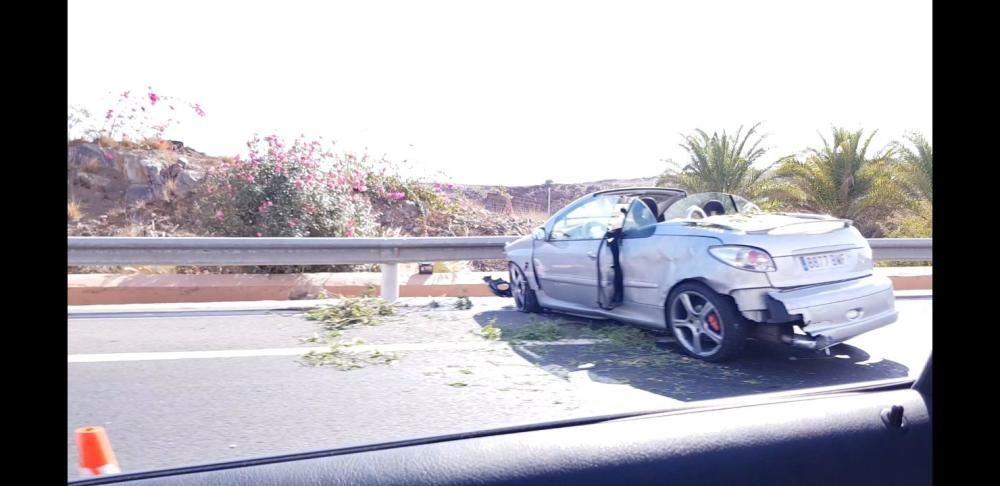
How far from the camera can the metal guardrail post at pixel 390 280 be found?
8.55 metres

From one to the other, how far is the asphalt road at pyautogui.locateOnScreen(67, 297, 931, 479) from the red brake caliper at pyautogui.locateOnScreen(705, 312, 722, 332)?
262 mm

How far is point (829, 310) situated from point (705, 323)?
80cm

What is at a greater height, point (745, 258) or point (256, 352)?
point (745, 258)

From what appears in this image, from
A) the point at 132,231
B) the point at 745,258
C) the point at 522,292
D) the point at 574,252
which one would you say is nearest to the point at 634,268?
the point at 574,252

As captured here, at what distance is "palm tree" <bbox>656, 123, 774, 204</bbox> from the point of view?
539 inches

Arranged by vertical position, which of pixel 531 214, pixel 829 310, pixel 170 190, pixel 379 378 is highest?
pixel 170 190

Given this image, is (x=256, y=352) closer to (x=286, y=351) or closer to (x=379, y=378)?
(x=286, y=351)

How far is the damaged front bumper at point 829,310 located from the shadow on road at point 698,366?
241 mm

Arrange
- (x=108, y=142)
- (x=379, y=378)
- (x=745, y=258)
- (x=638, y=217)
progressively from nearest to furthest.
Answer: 1. (x=379, y=378)
2. (x=745, y=258)
3. (x=638, y=217)
4. (x=108, y=142)

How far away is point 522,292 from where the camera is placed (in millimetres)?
7250

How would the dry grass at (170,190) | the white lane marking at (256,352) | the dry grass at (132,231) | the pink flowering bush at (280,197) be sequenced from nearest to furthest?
the white lane marking at (256,352) < the pink flowering bush at (280,197) < the dry grass at (132,231) < the dry grass at (170,190)

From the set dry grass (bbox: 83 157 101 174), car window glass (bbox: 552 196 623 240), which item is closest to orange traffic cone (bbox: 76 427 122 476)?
car window glass (bbox: 552 196 623 240)

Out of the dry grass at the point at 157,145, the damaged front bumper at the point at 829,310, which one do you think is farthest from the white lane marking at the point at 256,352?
the dry grass at the point at 157,145

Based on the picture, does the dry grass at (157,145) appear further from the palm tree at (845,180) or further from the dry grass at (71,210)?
the palm tree at (845,180)
